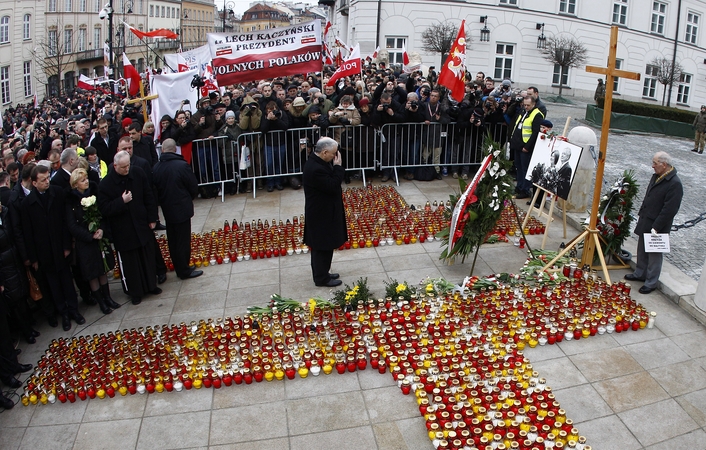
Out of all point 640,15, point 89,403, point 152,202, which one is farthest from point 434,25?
point 89,403

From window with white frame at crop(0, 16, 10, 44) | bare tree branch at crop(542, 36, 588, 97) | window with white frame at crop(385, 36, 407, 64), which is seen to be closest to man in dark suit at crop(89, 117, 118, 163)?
window with white frame at crop(385, 36, 407, 64)

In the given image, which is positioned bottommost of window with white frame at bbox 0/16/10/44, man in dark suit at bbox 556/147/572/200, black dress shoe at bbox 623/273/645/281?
black dress shoe at bbox 623/273/645/281

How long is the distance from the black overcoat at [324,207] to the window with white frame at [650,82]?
112 ft

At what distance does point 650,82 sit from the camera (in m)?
36.6

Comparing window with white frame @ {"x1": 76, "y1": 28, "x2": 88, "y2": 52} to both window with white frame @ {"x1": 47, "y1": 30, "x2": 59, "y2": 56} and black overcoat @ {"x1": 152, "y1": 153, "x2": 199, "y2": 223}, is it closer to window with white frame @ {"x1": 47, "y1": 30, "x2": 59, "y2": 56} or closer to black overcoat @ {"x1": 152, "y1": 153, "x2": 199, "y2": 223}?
window with white frame @ {"x1": 47, "y1": 30, "x2": 59, "y2": 56}

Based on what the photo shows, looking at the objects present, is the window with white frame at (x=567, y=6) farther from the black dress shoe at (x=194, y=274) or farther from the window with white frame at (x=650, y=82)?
the black dress shoe at (x=194, y=274)

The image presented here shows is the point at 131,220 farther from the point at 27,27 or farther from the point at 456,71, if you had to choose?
the point at 27,27

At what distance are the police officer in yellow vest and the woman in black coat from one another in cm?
728

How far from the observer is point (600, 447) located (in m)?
4.61

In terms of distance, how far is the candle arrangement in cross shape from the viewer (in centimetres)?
493

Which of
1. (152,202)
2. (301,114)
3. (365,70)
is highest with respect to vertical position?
(365,70)

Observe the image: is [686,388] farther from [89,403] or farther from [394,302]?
[89,403]

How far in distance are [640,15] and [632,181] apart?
32518 millimetres

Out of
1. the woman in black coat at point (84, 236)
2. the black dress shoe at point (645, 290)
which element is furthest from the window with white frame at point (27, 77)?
the black dress shoe at point (645, 290)
